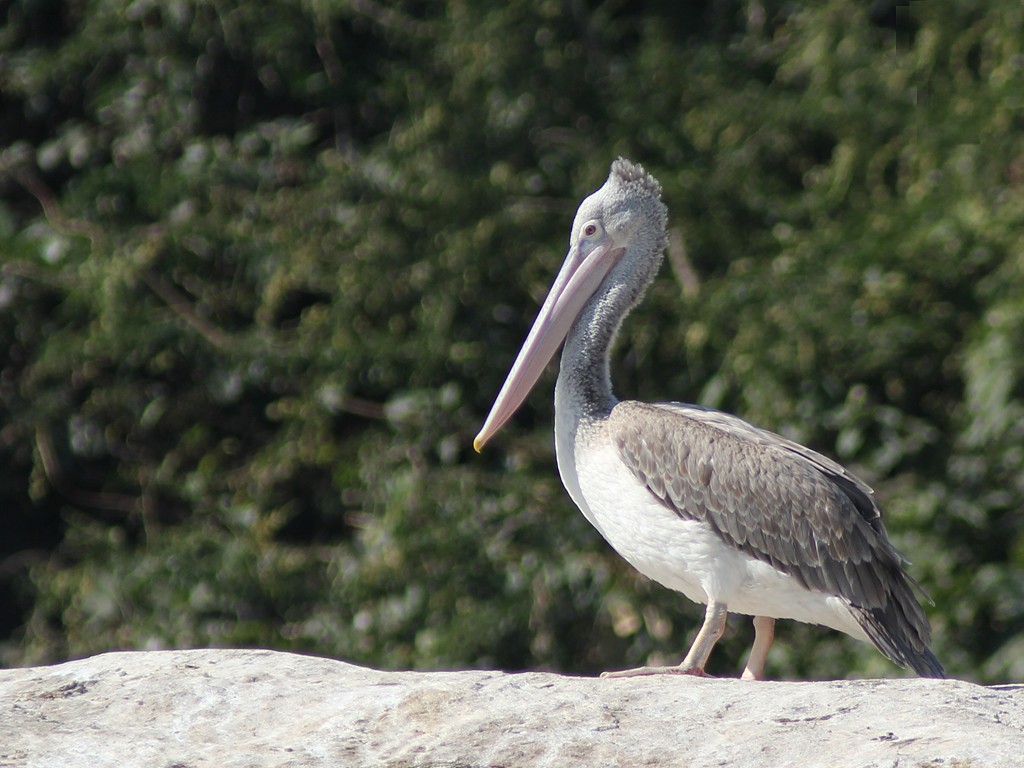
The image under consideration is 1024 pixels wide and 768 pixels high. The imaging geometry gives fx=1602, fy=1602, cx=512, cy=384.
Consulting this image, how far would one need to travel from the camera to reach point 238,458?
796 cm

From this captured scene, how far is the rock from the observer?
137 inches

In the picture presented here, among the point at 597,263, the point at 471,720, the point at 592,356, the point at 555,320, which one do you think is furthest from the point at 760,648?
the point at 471,720

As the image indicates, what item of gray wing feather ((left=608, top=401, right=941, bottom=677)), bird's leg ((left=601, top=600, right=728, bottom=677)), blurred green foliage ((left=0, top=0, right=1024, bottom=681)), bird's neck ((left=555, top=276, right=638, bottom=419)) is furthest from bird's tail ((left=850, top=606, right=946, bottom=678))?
blurred green foliage ((left=0, top=0, right=1024, bottom=681))

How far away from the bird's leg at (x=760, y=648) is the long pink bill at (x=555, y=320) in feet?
3.57

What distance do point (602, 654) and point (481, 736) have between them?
11.9 ft

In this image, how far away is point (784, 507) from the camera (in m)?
5.08

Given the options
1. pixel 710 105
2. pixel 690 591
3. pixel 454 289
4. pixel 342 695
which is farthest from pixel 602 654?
pixel 342 695

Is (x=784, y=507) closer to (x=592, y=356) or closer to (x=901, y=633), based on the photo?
(x=901, y=633)

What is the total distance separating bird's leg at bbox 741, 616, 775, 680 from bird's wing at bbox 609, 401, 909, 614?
0.24 meters

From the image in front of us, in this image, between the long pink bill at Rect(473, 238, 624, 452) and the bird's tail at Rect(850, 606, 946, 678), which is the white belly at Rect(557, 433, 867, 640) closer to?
the bird's tail at Rect(850, 606, 946, 678)

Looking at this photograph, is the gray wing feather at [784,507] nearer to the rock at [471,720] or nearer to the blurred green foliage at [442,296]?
the rock at [471,720]

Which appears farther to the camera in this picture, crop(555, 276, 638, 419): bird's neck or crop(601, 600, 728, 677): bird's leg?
crop(555, 276, 638, 419): bird's neck

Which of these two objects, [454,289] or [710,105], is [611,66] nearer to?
[710,105]

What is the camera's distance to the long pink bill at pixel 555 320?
17.8 feet
